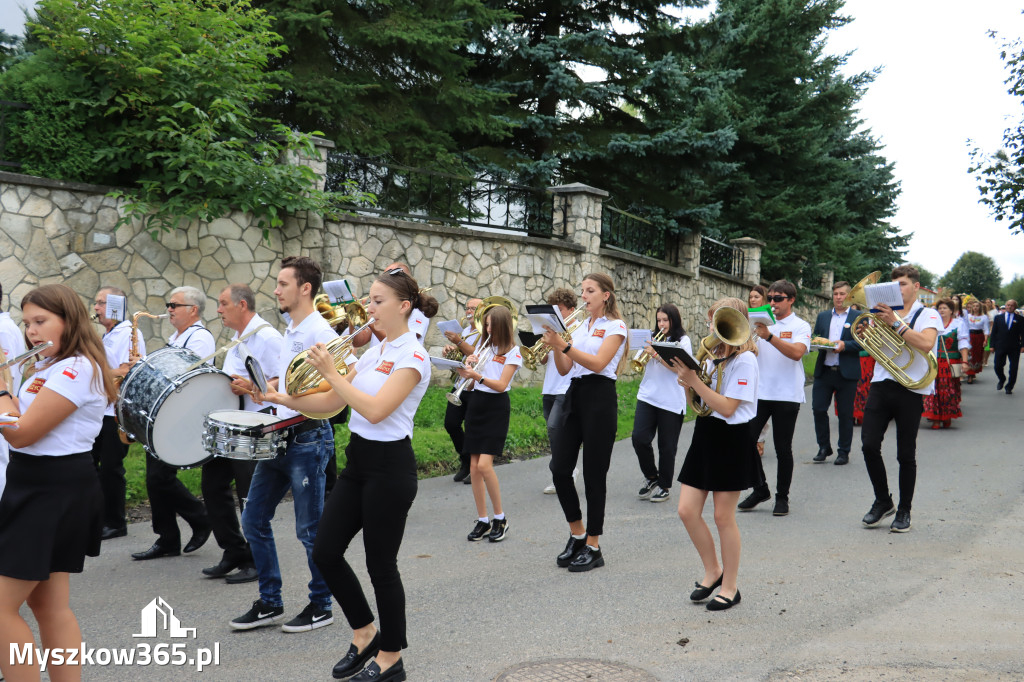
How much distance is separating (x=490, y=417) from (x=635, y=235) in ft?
34.6

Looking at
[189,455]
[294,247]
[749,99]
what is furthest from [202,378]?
[749,99]

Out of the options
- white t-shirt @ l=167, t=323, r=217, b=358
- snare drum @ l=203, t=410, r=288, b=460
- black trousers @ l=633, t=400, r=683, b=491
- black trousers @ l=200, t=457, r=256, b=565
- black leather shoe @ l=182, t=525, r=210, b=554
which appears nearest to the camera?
snare drum @ l=203, t=410, r=288, b=460

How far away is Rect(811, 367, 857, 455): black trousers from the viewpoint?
9531 millimetres

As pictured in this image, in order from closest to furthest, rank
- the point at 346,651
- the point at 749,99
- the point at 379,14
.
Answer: the point at 346,651 → the point at 379,14 → the point at 749,99

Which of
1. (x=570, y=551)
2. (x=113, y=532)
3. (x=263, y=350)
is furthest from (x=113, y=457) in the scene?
(x=570, y=551)

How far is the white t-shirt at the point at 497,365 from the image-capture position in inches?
267

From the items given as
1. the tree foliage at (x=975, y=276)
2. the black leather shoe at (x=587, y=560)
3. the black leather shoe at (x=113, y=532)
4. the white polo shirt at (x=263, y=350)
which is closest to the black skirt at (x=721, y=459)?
the black leather shoe at (x=587, y=560)

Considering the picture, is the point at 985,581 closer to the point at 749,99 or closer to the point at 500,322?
the point at 500,322

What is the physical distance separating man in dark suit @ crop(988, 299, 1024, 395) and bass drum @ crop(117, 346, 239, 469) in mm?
17056

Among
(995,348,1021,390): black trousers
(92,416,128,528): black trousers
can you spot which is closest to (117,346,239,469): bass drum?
(92,416,128,528): black trousers

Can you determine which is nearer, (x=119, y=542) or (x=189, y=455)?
(x=189, y=455)

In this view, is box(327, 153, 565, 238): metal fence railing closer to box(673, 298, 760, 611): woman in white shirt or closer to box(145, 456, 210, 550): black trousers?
box(145, 456, 210, 550): black trousers

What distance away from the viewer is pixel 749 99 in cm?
2114

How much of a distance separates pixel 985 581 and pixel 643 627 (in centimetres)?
246
